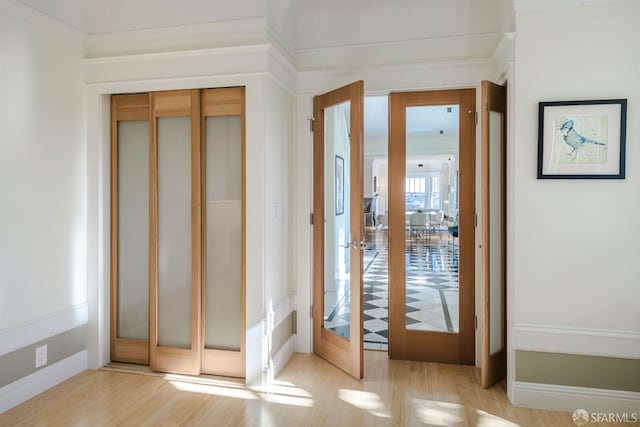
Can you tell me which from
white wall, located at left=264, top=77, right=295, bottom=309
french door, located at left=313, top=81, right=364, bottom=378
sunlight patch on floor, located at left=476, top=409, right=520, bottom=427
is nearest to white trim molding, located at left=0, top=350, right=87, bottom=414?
white wall, located at left=264, top=77, right=295, bottom=309

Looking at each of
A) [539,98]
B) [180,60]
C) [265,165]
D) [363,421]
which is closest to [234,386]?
[363,421]

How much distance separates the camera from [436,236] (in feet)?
12.2

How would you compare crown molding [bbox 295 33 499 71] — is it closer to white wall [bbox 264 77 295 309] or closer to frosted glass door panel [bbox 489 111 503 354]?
white wall [bbox 264 77 295 309]

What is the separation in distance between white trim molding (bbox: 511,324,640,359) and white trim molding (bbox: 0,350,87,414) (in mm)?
3213

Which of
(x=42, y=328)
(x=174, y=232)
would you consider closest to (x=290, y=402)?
(x=174, y=232)

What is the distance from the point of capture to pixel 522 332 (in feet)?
9.17

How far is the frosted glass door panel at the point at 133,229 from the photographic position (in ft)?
11.2

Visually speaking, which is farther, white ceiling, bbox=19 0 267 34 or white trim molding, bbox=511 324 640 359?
white ceiling, bbox=19 0 267 34

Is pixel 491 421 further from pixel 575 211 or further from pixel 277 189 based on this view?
pixel 277 189

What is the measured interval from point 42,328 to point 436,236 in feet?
10.2

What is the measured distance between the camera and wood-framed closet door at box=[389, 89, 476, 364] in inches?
135

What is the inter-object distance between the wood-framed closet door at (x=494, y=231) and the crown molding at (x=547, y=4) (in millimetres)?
501

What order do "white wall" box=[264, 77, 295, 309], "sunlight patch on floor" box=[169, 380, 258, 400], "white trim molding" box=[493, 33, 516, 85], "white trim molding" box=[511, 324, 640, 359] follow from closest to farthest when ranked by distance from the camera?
"white trim molding" box=[511, 324, 640, 359], "white trim molding" box=[493, 33, 516, 85], "sunlight patch on floor" box=[169, 380, 258, 400], "white wall" box=[264, 77, 295, 309]

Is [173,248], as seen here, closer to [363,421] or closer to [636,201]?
[363,421]
